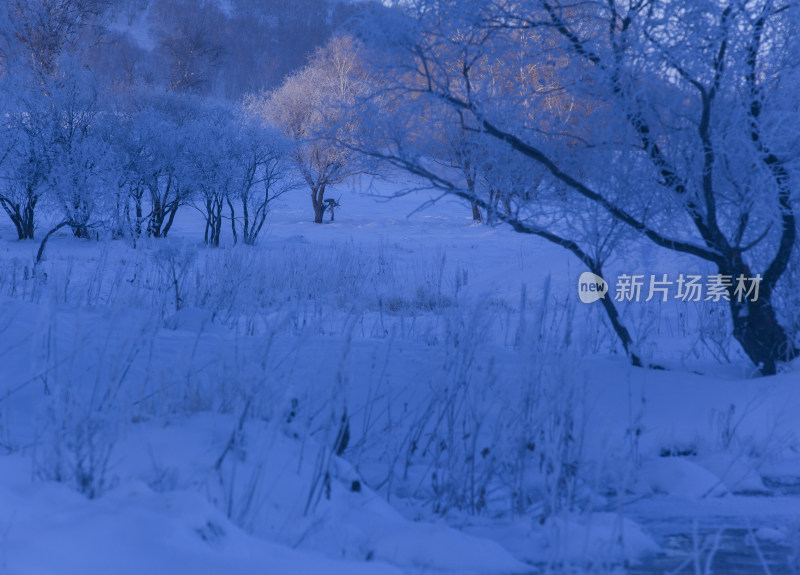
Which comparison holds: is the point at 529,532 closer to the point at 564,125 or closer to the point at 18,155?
the point at 564,125

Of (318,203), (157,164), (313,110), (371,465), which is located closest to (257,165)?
(157,164)

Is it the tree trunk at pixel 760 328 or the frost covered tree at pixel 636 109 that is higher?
the frost covered tree at pixel 636 109

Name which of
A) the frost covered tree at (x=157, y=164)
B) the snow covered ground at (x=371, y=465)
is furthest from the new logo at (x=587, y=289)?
the frost covered tree at (x=157, y=164)

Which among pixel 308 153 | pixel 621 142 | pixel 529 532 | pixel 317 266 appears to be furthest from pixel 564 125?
pixel 308 153

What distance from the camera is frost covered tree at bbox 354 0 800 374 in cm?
385

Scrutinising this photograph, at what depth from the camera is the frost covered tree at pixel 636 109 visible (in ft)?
12.6

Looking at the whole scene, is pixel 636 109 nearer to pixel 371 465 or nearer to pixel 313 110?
pixel 371 465

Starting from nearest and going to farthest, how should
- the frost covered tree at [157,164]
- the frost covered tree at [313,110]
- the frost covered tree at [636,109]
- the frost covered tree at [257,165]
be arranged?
the frost covered tree at [636,109] → the frost covered tree at [157,164] → the frost covered tree at [257,165] → the frost covered tree at [313,110]

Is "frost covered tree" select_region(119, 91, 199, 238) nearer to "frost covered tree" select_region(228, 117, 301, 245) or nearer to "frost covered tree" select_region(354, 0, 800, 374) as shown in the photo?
"frost covered tree" select_region(228, 117, 301, 245)

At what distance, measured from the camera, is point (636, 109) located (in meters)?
4.02

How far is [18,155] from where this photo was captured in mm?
16078

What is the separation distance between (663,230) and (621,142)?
67 cm

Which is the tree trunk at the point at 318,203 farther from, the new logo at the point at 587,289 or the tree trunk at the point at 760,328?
the tree trunk at the point at 760,328

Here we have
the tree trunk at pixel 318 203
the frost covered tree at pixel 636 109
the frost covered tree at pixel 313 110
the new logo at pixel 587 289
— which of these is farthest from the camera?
the tree trunk at pixel 318 203
